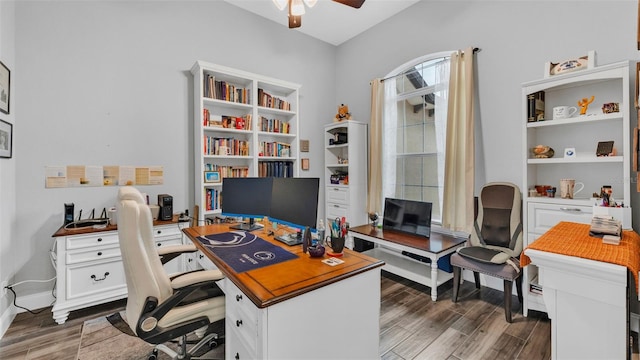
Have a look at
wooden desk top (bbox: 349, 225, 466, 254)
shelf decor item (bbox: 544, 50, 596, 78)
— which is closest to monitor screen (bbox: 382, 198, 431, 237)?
wooden desk top (bbox: 349, 225, 466, 254)

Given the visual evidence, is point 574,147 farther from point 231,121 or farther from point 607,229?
point 231,121

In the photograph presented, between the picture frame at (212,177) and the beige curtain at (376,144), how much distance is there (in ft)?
6.98

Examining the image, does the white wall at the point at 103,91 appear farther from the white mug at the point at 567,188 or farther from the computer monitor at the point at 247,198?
the white mug at the point at 567,188

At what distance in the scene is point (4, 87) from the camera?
222 centimetres

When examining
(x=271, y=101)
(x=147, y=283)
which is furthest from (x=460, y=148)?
(x=147, y=283)

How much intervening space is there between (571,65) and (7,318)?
514cm

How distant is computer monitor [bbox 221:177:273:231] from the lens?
223 cm

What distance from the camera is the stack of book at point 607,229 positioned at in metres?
1.44

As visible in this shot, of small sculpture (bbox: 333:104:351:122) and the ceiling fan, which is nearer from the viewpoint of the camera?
the ceiling fan

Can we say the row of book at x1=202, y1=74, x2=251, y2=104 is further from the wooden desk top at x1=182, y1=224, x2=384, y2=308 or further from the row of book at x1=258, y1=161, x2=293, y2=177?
the wooden desk top at x1=182, y1=224, x2=384, y2=308

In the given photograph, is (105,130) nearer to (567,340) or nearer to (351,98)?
(351,98)

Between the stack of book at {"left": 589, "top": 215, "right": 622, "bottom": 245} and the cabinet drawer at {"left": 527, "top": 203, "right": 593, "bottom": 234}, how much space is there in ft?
2.03

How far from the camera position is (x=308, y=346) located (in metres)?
1.24

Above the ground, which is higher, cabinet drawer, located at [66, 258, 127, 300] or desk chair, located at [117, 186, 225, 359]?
desk chair, located at [117, 186, 225, 359]
